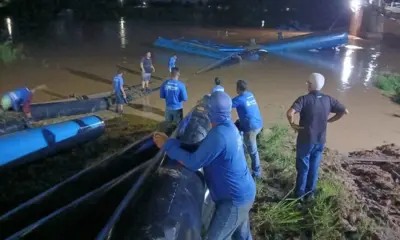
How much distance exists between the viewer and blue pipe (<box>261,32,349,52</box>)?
18.6 m

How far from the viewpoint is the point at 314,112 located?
4789 mm

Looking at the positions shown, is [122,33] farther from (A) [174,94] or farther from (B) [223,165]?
(B) [223,165]

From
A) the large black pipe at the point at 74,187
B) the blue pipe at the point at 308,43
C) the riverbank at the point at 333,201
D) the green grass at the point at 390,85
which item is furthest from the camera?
the blue pipe at the point at 308,43

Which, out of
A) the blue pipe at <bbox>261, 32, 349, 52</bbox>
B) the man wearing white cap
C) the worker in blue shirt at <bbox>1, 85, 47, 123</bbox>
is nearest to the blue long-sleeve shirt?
the man wearing white cap

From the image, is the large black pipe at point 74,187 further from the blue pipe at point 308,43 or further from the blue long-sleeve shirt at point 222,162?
the blue pipe at point 308,43

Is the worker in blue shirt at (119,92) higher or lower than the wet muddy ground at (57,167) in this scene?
higher

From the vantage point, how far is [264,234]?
4805mm

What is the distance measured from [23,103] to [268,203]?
17.8 feet

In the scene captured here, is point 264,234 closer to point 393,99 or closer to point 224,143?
point 224,143

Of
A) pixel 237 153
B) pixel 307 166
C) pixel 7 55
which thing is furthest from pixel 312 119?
pixel 7 55

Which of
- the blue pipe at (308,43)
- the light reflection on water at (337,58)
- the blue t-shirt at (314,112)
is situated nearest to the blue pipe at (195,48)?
the light reflection on water at (337,58)

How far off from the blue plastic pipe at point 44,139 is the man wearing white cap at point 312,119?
4249mm

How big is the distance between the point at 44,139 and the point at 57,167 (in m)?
0.54

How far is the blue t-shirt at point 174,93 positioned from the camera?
731cm
